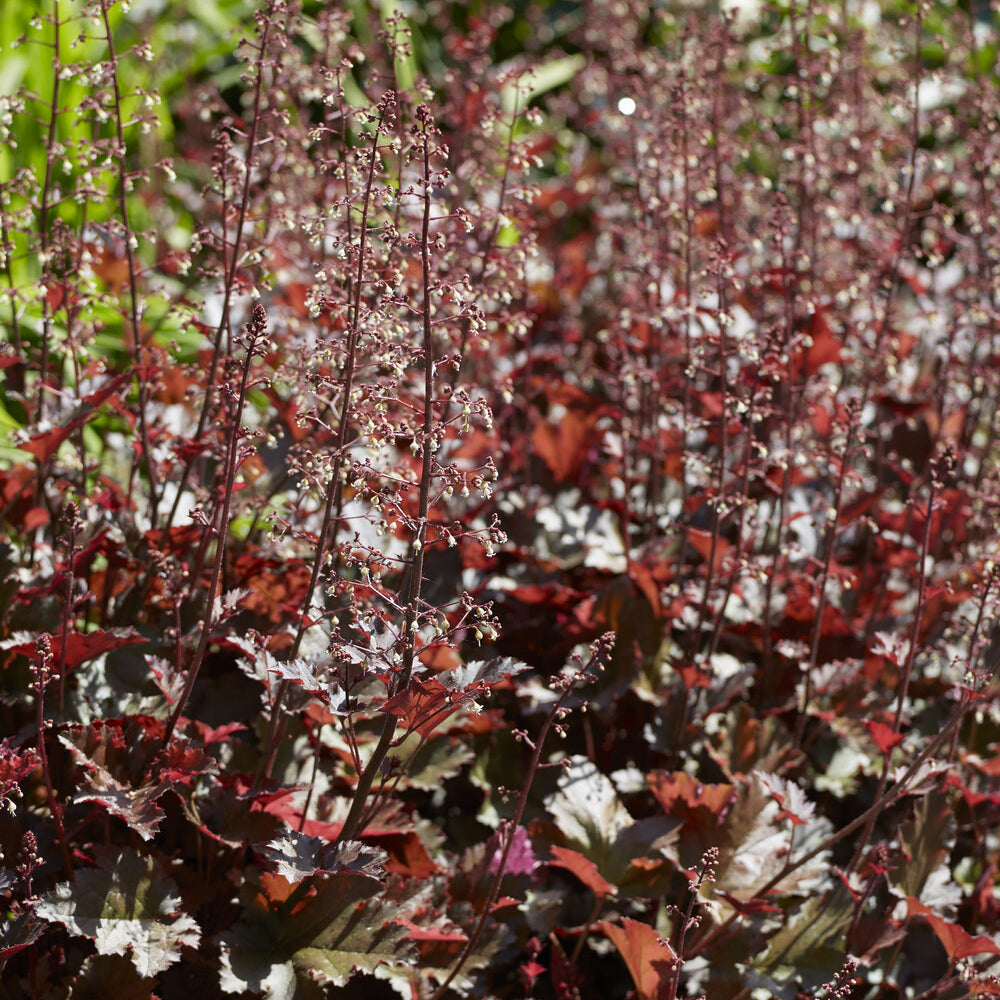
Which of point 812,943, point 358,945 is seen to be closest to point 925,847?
point 812,943

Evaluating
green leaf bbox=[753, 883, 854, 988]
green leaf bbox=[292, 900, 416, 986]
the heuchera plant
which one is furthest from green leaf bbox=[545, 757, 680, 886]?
green leaf bbox=[292, 900, 416, 986]

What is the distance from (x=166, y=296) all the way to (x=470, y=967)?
1529mm

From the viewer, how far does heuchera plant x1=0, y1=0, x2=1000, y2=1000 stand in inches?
72.9

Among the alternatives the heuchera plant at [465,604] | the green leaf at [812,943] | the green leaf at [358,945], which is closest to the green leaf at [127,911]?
the heuchera plant at [465,604]

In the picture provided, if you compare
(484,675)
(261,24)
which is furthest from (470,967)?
(261,24)

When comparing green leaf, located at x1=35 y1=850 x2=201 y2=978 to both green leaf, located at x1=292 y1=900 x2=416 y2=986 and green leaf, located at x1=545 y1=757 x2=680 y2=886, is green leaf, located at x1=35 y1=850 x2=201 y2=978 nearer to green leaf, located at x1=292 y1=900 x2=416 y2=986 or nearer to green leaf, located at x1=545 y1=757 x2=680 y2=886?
green leaf, located at x1=292 y1=900 x2=416 y2=986

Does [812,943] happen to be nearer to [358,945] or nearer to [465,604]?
[358,945]

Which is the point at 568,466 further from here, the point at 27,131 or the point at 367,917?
the point at 27,131

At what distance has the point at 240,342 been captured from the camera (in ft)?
5.65

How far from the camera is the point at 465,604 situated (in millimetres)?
1682

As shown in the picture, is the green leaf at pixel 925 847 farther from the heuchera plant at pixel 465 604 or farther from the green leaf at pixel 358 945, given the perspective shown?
the green leaf at pixel 358 945

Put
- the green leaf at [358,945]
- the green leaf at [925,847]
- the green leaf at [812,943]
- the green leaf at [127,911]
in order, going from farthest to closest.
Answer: the green leaf at [925,847]
the green leaf at [812,943]
the green leaf at [358,945]
the green leaf at [127,911]

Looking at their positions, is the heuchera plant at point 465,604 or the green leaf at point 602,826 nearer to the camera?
the heuchera plant at point 465,604

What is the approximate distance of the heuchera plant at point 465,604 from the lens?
1.85 meters
